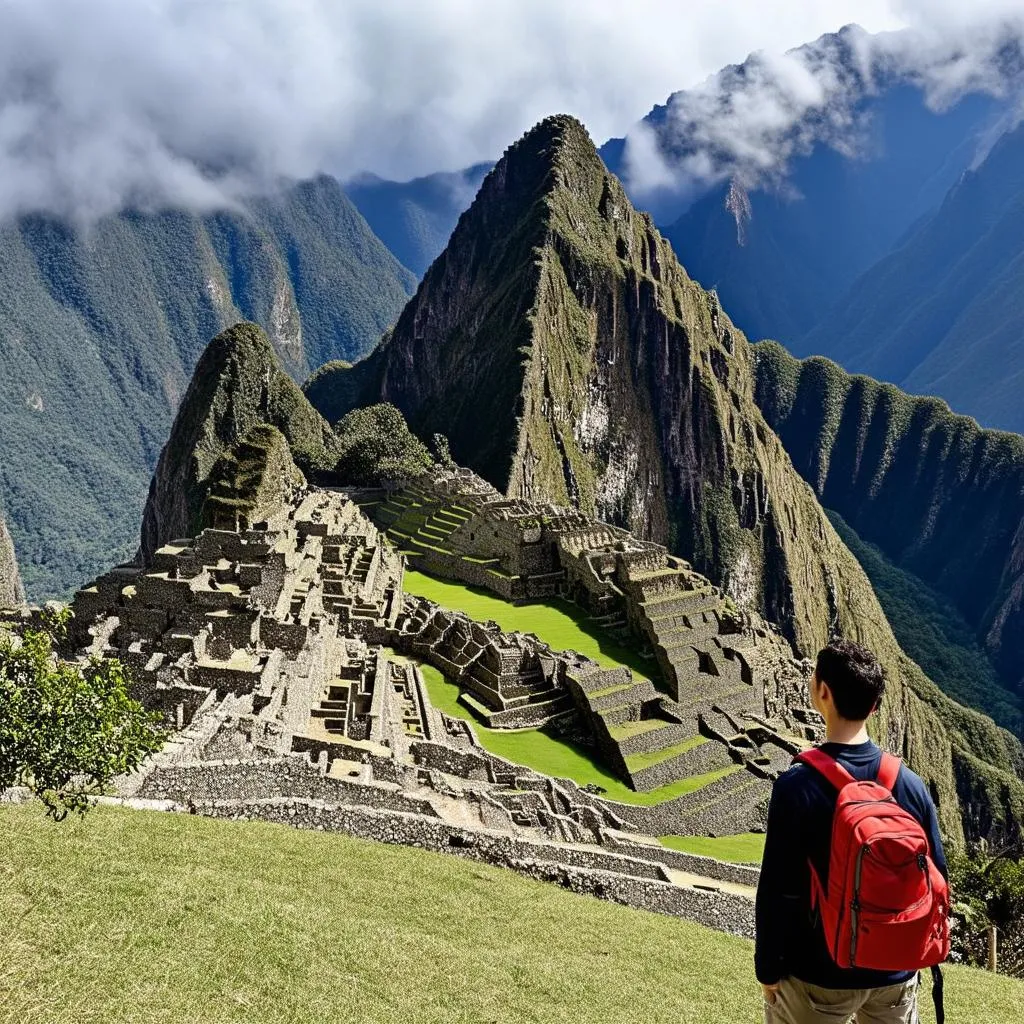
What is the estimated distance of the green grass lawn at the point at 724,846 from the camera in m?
28.4

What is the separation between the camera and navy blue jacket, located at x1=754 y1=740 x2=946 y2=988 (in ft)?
18.0

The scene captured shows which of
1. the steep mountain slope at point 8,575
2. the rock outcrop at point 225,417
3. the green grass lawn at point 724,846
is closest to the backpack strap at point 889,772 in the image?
the green grass lawn at point 724,846

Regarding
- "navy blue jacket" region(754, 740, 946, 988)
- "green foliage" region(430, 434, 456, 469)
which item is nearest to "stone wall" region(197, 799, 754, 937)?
"navy blue jacket" region(754, 740, 946, 988)

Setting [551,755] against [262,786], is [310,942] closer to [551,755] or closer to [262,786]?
[262,786]

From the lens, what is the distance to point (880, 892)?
512 centimetres

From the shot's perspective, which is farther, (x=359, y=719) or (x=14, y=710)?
(x=359, y=719)

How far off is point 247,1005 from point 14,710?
7.28m

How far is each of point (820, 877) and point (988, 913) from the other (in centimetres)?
2424

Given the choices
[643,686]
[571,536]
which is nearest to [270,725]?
[643,686]

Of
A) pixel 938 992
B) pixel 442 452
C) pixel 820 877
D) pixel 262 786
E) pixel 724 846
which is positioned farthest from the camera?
pixel 442 452

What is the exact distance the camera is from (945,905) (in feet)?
17.9

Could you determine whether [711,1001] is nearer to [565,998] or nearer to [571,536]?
[565,998]

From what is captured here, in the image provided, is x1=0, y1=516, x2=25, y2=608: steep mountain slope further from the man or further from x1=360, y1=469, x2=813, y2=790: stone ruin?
the man

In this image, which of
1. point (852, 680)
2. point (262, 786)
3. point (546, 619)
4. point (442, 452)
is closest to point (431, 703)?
point (262, 786)
